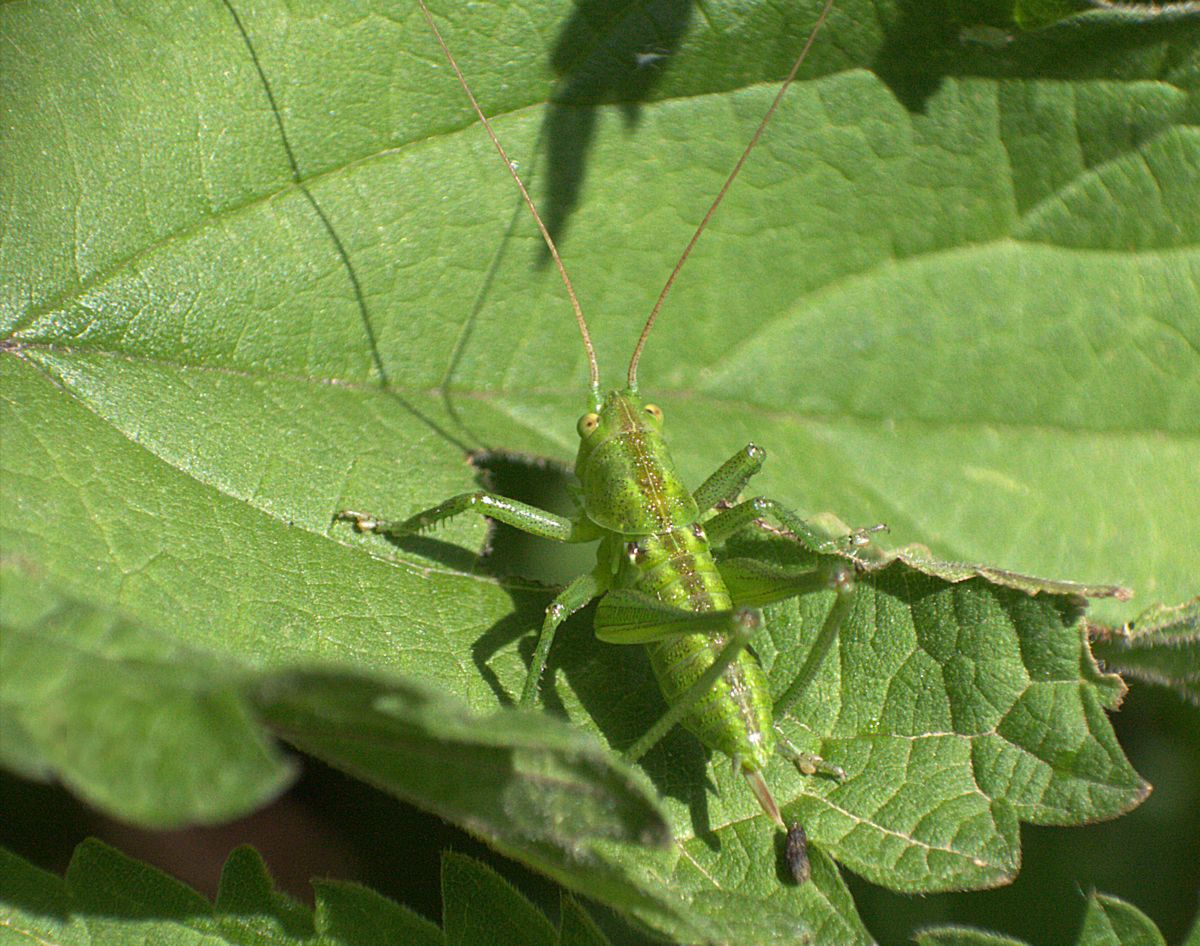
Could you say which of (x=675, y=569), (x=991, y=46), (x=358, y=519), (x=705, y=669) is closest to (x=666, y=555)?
(x=675, y=569)

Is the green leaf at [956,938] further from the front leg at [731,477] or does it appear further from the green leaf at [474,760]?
the front leg at [731,477]

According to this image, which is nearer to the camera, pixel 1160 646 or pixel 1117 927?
pixel 1117 927

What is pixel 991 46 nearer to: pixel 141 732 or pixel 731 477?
pixel 731 477

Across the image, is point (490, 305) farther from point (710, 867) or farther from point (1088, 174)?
point (1088, 174)

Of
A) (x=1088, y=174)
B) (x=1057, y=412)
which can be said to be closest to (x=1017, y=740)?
(x=1057, y=412)

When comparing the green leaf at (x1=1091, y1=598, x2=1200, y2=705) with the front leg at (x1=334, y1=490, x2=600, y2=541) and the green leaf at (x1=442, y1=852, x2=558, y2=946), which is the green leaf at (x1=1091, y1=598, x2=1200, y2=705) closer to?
the front leg at (x1=334, y1=490, x2=600, y2=541)

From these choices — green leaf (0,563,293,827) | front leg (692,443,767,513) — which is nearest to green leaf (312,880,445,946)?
green leaf (0,563,293,827)
